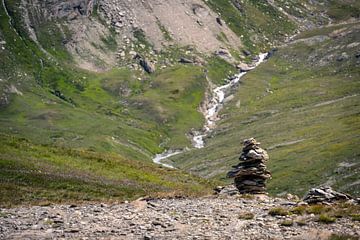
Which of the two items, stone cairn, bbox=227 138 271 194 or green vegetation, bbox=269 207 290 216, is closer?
green vegetation, bbox=269 207 290 216

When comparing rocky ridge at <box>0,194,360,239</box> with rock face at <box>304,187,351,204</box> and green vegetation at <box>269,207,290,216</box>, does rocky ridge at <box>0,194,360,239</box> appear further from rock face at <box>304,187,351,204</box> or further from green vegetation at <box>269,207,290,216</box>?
rock face at <box>304,187,351,204</box>

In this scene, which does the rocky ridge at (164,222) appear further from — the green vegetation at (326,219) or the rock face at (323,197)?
the rock face at (323,197)

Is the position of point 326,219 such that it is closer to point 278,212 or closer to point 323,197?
point 278,212

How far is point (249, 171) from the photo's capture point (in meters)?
53.5

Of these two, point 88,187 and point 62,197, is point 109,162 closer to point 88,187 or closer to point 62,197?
point 88,187

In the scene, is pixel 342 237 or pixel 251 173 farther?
pixel 251 173

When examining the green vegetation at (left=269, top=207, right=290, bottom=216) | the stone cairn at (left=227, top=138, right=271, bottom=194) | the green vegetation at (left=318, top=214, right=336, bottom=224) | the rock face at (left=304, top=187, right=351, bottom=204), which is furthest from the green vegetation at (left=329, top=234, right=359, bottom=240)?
the stone cairn at (left=227, top=138, right=271, bottom=194)

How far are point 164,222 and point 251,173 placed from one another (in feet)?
73.6

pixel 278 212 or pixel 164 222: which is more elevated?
pixel 278 212

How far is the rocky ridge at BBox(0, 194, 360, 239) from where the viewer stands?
29359 millimetres

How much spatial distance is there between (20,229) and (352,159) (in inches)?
5888

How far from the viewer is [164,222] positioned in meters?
32.5

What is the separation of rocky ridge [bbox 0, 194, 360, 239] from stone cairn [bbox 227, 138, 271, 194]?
1300cm

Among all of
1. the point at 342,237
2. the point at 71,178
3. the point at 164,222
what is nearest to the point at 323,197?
the point at 342,237
